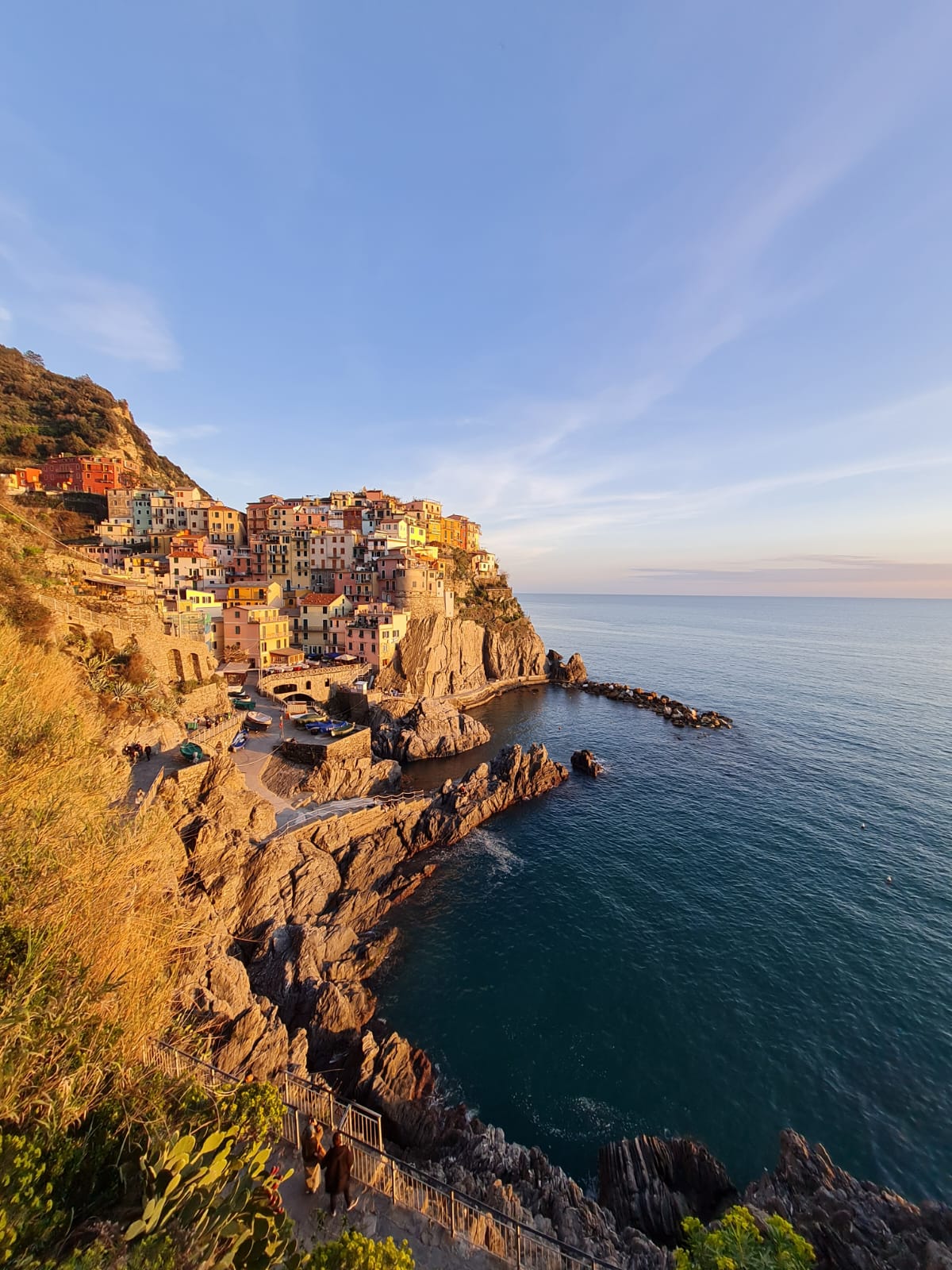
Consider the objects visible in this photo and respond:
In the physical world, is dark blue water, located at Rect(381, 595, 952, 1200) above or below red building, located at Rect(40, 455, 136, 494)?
below

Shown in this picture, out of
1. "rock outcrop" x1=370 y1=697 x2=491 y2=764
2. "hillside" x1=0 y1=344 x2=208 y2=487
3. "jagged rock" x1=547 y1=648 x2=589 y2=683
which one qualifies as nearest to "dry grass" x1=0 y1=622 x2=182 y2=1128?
"rock outcrop" x1=370 y1=697 x2=491 y2=764

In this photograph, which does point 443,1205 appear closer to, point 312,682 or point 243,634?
point 312,682

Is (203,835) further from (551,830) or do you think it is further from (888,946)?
(888,946)

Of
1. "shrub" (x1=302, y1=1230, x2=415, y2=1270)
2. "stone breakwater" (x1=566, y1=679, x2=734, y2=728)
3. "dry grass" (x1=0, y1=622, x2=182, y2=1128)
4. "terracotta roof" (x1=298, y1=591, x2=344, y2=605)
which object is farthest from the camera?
"terracotta roof" (x1=298, y1=591, x2=344, y2=605)

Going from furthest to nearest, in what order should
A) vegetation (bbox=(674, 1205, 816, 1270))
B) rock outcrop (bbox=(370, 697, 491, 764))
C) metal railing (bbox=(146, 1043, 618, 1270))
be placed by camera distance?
rock outcrop (bbox=(370, 697, 491, 764)) < metal railing (bbox=(146, 1043, 618, 1270)) < vegetation (bbox=(674, 1205, 816, 1270))

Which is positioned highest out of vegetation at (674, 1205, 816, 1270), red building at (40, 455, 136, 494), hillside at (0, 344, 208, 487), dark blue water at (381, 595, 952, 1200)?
hillside at (0, 344, 208, 487)

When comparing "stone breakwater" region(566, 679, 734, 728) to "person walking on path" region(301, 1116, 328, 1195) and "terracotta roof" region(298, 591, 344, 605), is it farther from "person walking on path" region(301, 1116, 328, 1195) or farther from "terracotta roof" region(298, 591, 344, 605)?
"person walking on path" region(301, 1116, 328, 1195)

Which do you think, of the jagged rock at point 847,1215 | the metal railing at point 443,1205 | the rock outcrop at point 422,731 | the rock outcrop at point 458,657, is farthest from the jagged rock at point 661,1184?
the rock outcrop at point 458,657
